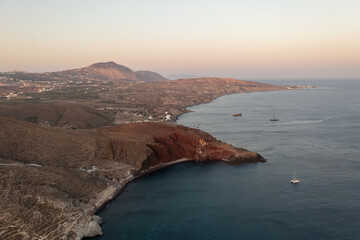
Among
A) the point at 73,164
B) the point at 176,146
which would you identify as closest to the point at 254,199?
the point at 176,146

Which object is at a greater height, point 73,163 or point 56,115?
point 56,115

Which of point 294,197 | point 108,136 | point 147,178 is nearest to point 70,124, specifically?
point 108,136

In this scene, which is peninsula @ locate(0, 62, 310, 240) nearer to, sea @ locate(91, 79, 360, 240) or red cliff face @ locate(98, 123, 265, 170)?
red cliff face @ locate(98, 123, 265, 170)

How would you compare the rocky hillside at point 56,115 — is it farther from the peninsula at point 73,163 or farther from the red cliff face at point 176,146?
the red cliff face at point 176,146

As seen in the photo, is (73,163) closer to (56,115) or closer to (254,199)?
(254,199)

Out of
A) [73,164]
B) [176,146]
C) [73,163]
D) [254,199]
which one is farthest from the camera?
[176,146]

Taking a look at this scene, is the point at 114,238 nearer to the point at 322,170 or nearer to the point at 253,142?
the point at 322,170

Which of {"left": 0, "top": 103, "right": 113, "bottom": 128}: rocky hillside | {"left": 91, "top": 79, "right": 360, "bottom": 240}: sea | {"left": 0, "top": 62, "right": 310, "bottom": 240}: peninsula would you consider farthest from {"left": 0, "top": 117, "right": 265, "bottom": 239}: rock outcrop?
{"left": 0, "top": 103, "right": 113, "bottom": 128}: rocky hillside

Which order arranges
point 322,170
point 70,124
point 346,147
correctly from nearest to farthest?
1. point 322,170
2. point 346,147
3. point 70,124
